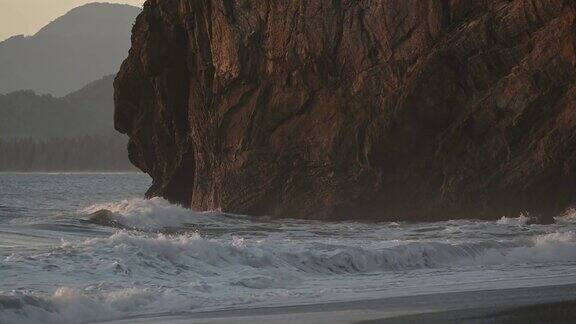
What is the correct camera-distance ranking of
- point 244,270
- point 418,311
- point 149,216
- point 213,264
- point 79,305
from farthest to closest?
point 149,216 < point 213,264 < point 244,270 < point 79,305 < point 418,311

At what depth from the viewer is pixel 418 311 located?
517 inches

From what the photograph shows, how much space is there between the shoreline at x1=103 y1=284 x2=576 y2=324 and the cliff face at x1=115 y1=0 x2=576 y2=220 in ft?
44.3

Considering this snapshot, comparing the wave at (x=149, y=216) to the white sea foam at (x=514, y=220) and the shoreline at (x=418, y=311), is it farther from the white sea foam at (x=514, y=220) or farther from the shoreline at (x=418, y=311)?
the shoreline at (x=418, y=311)

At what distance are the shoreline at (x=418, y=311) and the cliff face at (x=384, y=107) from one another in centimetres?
1349

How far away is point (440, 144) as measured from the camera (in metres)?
29.5

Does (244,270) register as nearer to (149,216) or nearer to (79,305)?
(79,305)

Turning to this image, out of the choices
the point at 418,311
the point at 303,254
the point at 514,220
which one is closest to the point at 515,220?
the point at 514,220

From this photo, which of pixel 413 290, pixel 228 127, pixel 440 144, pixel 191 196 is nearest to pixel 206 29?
pixel 228 127

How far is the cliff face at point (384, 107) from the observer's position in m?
27.8

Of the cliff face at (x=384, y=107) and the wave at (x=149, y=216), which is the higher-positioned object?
the cliff face at (x=384, y=107)

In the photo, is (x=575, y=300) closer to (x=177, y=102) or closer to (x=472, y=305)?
(x=472, y=305)

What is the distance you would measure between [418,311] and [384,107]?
1723cm

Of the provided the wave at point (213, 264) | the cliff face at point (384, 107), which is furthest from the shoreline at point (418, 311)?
the cliff face at point (384, 107)

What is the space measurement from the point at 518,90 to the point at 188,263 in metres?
12.7
